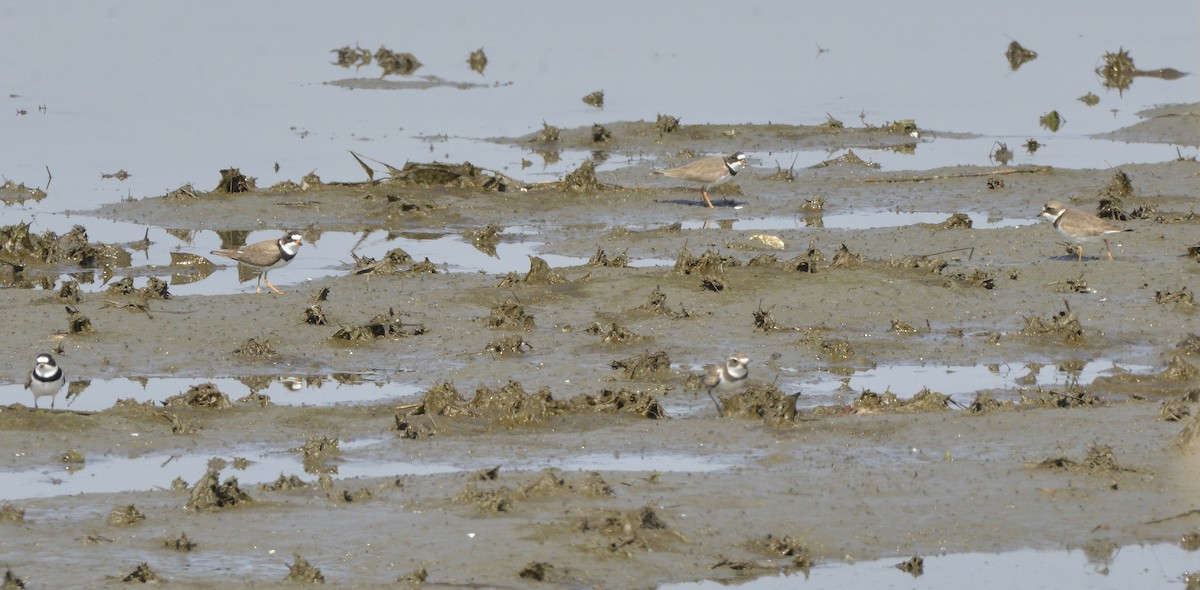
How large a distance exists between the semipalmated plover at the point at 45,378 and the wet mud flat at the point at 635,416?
1.71 ft

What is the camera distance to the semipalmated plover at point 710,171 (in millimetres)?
22000

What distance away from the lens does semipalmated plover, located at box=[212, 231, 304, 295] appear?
56.3 feet

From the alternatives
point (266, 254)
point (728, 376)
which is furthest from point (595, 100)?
point (728, 376)

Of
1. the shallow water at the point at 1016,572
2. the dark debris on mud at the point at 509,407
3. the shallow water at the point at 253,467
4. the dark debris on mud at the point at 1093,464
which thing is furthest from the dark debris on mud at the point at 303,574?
the dark debris on mud at the point at 1093,464

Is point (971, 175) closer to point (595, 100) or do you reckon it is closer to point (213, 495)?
point (595, 100)

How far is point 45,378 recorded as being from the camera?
12875mm

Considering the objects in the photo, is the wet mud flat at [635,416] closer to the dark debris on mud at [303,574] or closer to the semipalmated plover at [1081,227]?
the dark debris on mud at [303,574]

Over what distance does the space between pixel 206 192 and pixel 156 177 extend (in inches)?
85.2

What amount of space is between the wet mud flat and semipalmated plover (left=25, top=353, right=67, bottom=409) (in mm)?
522

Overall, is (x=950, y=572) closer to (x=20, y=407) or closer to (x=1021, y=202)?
(x=20, y=407)

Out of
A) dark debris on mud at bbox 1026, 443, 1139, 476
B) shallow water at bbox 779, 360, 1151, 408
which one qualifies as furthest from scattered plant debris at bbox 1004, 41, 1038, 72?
dark debris on mud at bbox 1026, 443, 1139, 476

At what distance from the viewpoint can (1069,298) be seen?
1670cm

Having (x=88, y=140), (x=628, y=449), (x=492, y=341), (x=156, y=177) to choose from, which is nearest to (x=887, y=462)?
(x=628, y=449)

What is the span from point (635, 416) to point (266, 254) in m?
5.69
